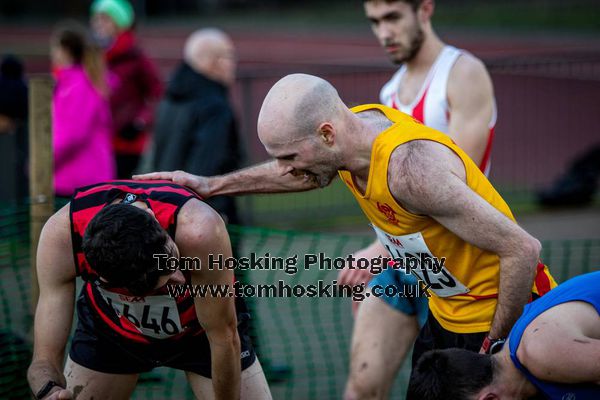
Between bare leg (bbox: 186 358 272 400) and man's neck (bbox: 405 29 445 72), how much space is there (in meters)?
1.94

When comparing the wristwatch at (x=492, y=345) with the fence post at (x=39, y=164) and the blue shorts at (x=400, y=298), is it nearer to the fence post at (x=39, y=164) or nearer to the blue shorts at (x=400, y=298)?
the blue shorts at (x=400, y=298)

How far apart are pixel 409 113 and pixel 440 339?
1.36 meters

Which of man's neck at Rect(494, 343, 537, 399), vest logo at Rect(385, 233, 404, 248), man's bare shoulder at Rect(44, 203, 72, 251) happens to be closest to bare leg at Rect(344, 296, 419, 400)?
vest logo at Rect(385, 233, 404, 248)

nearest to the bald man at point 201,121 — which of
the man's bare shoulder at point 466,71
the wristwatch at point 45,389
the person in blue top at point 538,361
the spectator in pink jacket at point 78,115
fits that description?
the spectator in pink jacket at point 78,115

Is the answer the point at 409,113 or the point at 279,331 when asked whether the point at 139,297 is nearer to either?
the point at 409,113

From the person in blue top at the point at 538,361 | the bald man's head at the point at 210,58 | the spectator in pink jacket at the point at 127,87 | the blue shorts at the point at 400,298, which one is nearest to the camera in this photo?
the person in blue top at the point at 538,361

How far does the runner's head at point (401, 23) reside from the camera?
16.4ft

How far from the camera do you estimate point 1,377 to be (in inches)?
207

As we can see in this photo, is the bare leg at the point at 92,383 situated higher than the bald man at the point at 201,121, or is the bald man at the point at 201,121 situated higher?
the bald man at the point at 201,121

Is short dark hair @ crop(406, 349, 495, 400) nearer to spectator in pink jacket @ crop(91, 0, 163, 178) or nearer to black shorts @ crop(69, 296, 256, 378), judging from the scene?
black shorts @ crop(69, 296, 256, 378)

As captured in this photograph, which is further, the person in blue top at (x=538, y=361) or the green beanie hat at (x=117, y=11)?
the green beanie hat at (x=117, y=11)

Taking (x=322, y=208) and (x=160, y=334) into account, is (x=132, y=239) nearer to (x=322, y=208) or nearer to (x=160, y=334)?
(x=160, y=334)

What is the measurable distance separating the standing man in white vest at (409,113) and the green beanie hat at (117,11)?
166 inches

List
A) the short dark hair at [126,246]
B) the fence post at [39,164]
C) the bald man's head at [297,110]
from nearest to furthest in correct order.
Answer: the short dark hair at [126,246]
the bald man's head at [297,110]
the fence post at [39,164]
